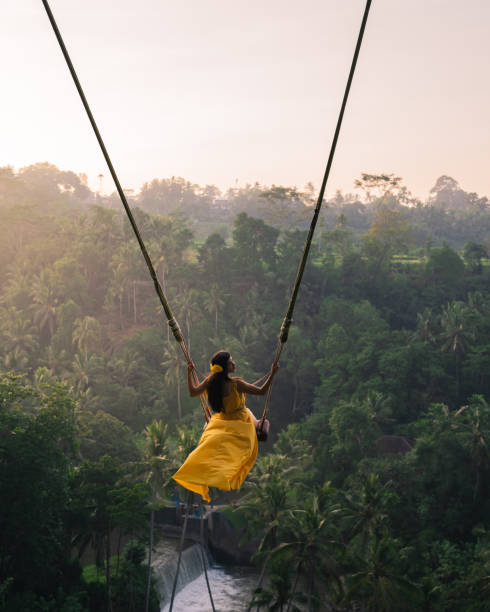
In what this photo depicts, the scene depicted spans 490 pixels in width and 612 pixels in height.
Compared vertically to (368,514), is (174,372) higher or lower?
higher

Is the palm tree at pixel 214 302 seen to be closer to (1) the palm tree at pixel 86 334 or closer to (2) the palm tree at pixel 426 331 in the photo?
(1) the palm tree at pixel 86 334

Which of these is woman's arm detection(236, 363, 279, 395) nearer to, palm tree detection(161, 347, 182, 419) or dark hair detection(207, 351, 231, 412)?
dark hair detection(207, 351, 231, 412)

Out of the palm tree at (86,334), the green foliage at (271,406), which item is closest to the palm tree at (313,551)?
the green foliage at (271,406)

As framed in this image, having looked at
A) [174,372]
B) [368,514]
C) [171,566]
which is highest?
[174,372]

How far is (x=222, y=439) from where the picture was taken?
4.99 meters

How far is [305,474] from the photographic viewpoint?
3484 cm

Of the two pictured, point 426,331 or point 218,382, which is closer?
point 218,382

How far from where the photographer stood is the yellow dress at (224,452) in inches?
185

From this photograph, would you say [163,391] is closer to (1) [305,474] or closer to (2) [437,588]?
(1) [305,474]

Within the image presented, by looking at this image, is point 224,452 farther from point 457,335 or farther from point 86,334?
point 86,334

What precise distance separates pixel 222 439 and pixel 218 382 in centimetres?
49

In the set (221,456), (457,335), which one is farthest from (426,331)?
(221,456)

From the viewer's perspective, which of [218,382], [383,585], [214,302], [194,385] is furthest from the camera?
[214,302]

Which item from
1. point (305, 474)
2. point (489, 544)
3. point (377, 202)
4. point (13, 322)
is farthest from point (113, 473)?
point (377, 202)
